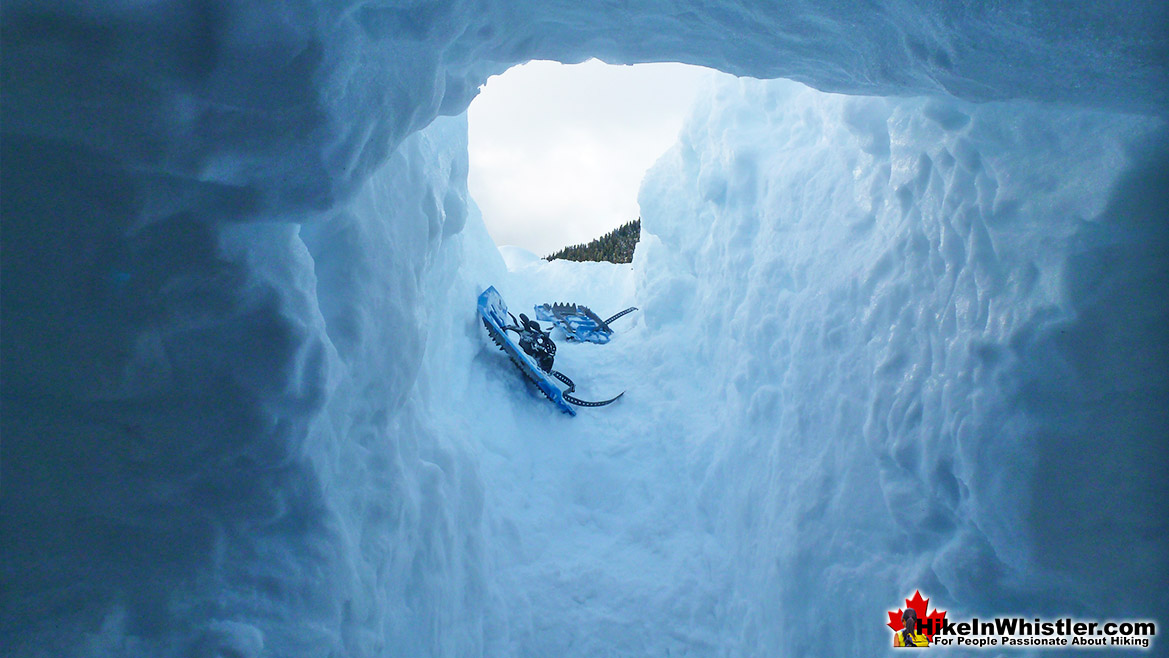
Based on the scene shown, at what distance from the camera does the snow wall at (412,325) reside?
1465mm

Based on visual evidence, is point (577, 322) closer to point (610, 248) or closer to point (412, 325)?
point (412, 325)

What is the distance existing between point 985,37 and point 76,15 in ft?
8.77

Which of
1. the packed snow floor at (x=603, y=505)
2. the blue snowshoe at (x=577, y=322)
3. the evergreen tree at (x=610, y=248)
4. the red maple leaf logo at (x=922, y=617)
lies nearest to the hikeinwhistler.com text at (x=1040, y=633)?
the red maple leaf logo at (x=922, y=617)

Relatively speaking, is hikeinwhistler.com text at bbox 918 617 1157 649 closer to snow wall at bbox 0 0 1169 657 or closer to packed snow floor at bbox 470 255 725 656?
snow wall at bbox 0 0 1169 657

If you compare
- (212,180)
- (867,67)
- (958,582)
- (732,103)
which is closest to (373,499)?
(212,180)

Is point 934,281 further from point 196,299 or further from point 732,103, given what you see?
point 732,103

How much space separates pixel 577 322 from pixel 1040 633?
804 cm

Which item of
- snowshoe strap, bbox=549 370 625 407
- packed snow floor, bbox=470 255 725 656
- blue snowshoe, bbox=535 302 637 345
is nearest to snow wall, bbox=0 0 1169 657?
packed snow floor, bbox=470 255 725 656

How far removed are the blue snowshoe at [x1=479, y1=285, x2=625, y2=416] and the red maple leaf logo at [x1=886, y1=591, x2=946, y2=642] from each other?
4415 millimetres

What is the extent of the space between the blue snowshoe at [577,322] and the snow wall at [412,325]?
5736 mm

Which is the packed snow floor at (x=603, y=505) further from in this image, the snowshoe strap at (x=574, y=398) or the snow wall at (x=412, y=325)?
the snow wall at (x=412, y=325)

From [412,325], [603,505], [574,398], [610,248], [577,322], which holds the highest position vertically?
[610,248]

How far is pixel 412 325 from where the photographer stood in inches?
123

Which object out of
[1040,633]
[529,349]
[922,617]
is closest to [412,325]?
[922,617]
